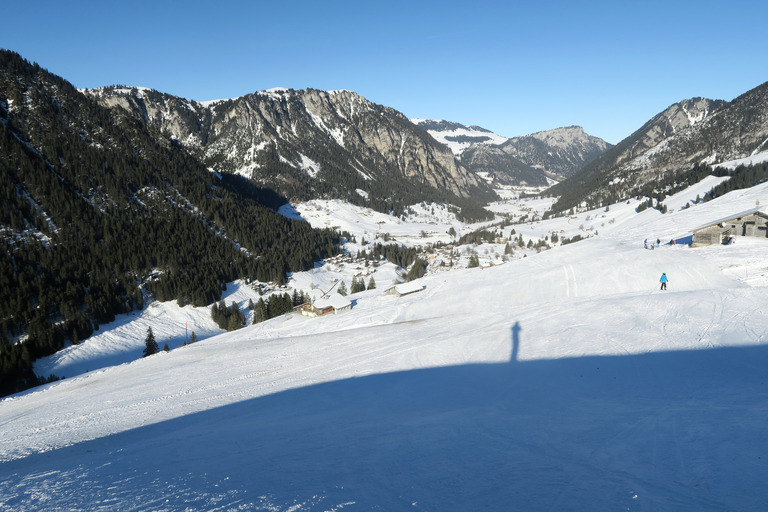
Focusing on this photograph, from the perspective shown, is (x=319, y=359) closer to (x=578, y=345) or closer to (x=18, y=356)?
(x=578, y=345)

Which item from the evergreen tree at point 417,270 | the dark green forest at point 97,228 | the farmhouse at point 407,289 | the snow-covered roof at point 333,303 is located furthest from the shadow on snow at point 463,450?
the evergreen tree at point 417,270

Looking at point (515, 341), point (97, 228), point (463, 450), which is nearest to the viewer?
point (463, 450)

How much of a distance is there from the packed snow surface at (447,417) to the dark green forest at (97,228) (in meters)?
37.5

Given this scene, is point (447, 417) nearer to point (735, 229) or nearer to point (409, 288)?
point (409, 288)

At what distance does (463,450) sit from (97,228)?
102 m

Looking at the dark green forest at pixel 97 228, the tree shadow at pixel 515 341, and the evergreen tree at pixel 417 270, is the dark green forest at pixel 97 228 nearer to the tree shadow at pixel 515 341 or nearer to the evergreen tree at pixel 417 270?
the evergreen tree at pixel 417 270

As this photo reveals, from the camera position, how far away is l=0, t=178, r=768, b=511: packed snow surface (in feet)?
28.4

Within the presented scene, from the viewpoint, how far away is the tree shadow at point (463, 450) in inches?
326

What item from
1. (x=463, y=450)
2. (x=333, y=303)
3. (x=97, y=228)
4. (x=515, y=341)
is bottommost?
(x=515, y=341)

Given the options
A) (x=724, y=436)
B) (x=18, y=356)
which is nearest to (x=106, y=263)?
(x=18, y=356)

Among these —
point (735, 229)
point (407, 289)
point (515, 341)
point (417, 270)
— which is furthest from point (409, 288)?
point (417, 270)

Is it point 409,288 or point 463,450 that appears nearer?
point 463,450

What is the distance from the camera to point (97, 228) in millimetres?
86562

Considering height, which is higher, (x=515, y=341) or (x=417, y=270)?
(x=417, y=270)
